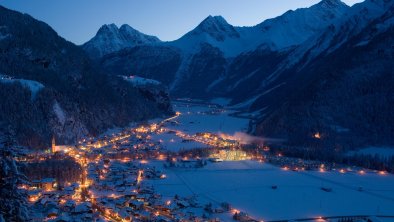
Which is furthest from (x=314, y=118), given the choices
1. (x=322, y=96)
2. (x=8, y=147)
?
(x=8, y=147)

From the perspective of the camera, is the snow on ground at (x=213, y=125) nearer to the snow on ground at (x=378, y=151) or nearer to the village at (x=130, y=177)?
the village at (x=130, y=177)

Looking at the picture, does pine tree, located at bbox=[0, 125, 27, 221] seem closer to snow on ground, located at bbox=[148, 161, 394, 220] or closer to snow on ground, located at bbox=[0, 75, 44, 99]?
snow on ground, located at bbox=[148, 161, 394, 220]

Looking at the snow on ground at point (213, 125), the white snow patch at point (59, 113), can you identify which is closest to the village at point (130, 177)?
the white snow patch at point (59, 113)

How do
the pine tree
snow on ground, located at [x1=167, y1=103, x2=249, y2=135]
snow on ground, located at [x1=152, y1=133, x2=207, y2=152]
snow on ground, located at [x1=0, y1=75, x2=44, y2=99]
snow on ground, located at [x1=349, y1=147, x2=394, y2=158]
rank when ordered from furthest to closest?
snow on ground, located at [x1=167, y1=103, x2=249, y2=135]
snow on ground, located at [x1=152, y1=133, x2=207, y2=152]
snow on ground, located at [x1=0, y1=75, x2=44, y2=99]
snow on ground, located at [x1=349, y1=147, x2=394, y2=158]
the pine tree

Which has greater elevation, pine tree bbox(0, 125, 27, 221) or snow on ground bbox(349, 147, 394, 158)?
pine tree bbox(0, 125, 27, 221)

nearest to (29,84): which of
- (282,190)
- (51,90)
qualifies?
(51,90)

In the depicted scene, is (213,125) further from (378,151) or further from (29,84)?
(29,84)

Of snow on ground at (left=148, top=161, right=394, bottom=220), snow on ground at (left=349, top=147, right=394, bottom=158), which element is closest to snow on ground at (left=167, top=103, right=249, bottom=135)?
snow on ground at (left=349, top=147, right=394, bottom=158)
